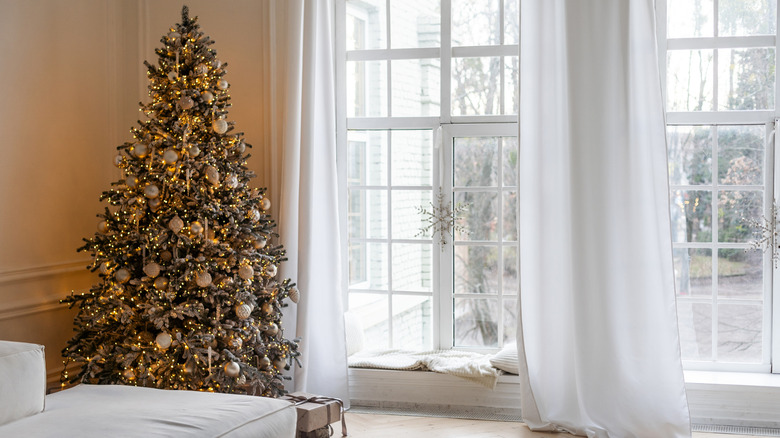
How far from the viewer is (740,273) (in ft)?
13.9

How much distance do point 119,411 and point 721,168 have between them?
347 cm

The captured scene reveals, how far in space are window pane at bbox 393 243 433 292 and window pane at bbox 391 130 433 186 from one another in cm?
42

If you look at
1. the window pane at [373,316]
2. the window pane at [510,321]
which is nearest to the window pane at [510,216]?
the window pane at [510,321]

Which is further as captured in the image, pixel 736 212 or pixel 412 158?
pixel 412 158

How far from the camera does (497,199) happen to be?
15.0 feet

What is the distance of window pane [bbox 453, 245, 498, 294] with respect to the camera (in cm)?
459

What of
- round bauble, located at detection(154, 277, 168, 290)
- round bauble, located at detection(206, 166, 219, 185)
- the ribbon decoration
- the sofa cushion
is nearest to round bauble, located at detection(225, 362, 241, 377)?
the ribbon decoration

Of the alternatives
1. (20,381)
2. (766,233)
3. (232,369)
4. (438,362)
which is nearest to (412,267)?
(438,362)

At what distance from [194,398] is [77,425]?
489 mm

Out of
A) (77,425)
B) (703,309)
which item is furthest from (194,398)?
(703,309)

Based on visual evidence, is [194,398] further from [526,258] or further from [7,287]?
[526,258]

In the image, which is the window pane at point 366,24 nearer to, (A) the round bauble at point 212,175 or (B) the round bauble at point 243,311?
(A) the round bauble at point 212,175

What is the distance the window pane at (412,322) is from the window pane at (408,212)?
0.40 m

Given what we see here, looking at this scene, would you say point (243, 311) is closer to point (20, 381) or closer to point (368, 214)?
point (20, 381)
